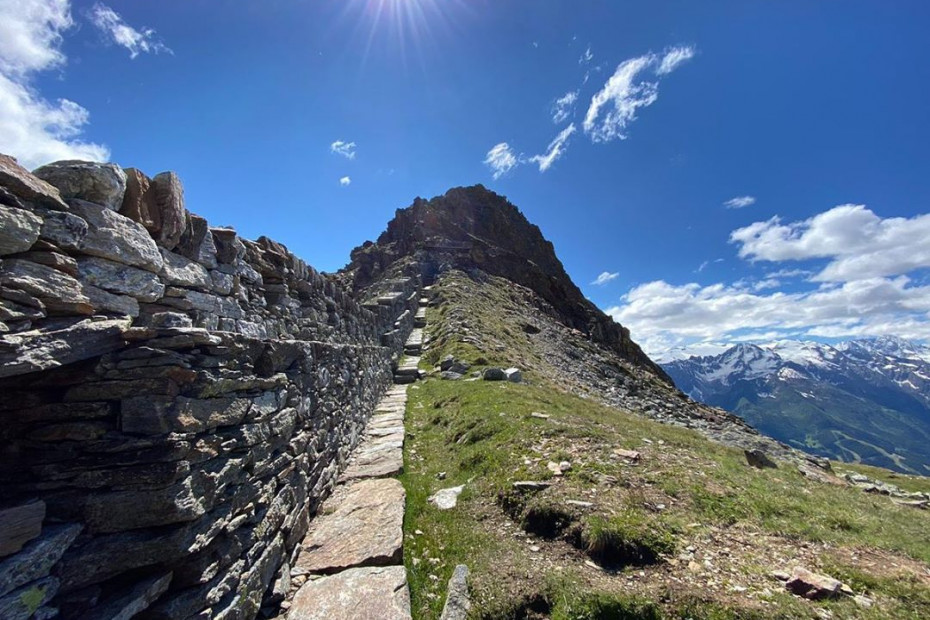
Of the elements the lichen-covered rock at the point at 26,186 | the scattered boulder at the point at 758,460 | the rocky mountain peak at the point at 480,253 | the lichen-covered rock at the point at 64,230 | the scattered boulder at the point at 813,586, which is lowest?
the scattered boulder at the point at 813,586

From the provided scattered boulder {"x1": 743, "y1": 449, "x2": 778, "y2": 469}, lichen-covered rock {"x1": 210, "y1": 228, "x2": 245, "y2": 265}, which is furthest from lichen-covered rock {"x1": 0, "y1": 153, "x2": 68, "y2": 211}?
scattered boulder {"x1": 743, "y1": 449, "x2": 778, "y2": 469}

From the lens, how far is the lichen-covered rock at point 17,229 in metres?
3.63

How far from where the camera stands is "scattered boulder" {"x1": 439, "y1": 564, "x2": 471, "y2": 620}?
5852mm

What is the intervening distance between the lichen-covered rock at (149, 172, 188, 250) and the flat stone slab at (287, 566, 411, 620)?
5675mm

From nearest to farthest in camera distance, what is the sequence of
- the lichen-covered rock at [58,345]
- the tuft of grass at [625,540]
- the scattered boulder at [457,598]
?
the lichen-covered rock at [58,345] → the scattered boulder at [457,598] → the tuft of grass at [625,540]

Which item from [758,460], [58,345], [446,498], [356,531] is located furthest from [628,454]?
[58,345]

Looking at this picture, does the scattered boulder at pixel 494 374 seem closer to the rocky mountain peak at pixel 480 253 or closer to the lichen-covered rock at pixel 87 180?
the lichen-covered rock at pixel 87 180

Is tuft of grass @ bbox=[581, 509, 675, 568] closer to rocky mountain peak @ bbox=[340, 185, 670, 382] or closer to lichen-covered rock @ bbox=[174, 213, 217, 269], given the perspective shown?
lichen-covered rock @ bbox=[174, 213, 217, 269]

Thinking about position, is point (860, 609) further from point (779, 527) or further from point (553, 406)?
point (553, 406)

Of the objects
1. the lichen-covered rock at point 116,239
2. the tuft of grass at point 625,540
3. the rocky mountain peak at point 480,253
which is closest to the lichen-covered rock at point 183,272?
the lichen-covered rock at point 116,239

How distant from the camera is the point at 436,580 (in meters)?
6.80

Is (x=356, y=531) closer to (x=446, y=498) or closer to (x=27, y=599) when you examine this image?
(x=446, y=498)

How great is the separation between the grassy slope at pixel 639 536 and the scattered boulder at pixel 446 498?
19 cm

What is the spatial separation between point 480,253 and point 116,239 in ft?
242
